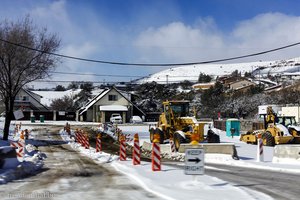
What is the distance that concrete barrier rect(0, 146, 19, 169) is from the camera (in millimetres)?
16375

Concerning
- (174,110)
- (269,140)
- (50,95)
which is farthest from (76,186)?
(50,95)

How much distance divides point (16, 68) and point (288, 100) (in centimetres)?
5322

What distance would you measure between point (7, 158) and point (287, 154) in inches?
473

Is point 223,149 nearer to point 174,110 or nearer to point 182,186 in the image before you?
point 174,110

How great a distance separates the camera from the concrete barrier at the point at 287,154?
20.6 m

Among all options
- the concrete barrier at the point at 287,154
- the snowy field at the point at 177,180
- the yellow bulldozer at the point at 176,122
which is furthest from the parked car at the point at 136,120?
the concrete barrier at the point at 287,154

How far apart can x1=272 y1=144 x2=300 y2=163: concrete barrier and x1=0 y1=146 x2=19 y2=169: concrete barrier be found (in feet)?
37.6

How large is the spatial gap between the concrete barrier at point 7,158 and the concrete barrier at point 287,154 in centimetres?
1147

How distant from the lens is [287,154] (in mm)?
20812

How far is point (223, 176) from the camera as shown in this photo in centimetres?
1576

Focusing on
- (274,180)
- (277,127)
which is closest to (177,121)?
(277,127)

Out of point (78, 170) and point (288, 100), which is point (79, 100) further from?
point (78, 170)

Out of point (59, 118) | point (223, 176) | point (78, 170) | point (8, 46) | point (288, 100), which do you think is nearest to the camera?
point (223, 176)

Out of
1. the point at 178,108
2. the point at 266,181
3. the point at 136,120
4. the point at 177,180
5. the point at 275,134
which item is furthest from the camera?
the point at 136,120
